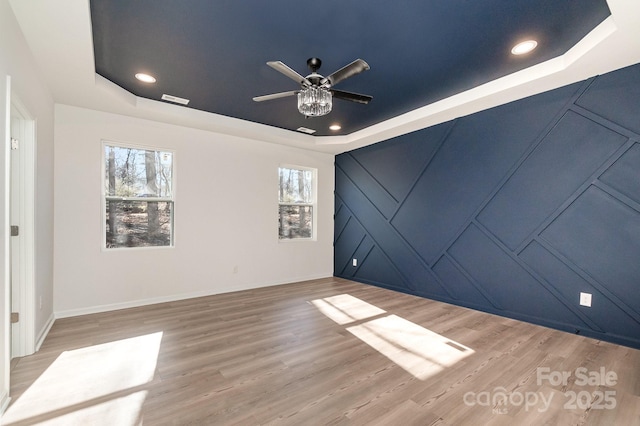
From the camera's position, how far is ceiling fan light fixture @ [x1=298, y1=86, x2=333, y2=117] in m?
2.62

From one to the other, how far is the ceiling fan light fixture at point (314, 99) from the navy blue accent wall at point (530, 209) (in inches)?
93.9

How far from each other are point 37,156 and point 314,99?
260 centimetres

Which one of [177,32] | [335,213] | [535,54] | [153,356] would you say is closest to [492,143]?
[535,54]

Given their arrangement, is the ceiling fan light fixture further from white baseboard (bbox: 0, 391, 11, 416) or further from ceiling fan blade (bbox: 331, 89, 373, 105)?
white baseboard (bbox: 0, 391, 11, 416)

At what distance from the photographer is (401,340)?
2.94 metres

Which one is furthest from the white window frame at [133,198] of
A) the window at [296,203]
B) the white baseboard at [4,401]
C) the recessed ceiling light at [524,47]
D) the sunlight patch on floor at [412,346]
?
the recessed ceiling light at [524,47]

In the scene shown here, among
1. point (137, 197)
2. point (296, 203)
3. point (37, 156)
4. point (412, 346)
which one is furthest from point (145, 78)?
point (412, 346)

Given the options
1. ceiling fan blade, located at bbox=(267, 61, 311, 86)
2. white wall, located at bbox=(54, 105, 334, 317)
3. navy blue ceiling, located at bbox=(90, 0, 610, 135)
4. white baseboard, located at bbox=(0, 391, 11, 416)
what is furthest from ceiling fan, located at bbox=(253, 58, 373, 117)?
white baseboard, located at bbox=(0, 391, 11, 416)

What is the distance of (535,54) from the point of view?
9.24ft

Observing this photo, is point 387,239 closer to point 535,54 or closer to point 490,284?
point 490,284

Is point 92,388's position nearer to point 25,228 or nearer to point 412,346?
point 25,228

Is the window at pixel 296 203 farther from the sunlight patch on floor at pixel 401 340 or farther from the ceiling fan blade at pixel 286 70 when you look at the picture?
the ceiling fan blade at pixel 286 70

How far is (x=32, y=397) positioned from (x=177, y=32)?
2.88 m

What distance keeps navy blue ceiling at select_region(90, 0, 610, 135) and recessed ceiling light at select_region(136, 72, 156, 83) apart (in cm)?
7
